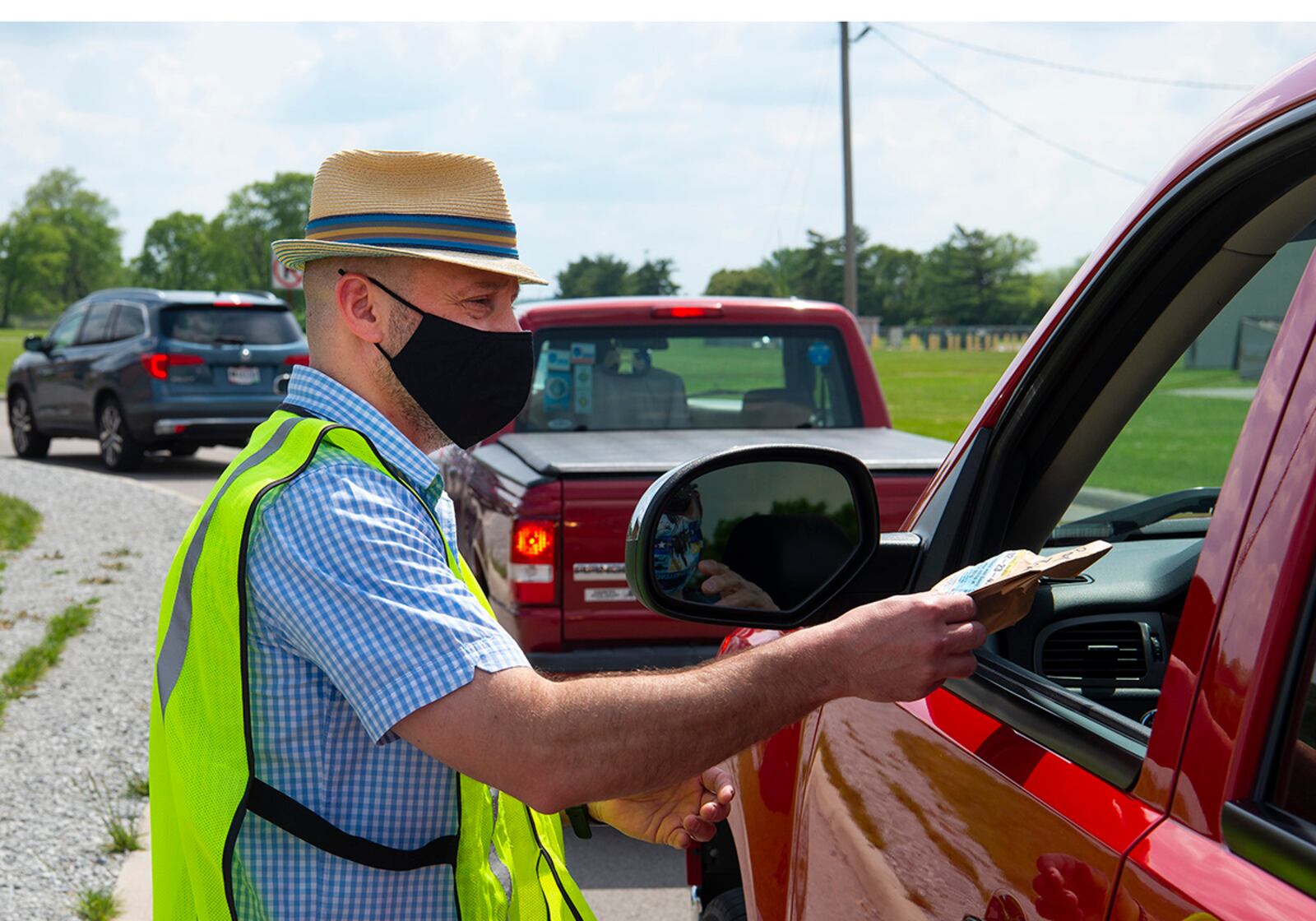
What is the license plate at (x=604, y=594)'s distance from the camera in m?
5.38

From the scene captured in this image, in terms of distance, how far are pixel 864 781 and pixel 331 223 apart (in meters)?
1.04

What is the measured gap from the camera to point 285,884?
172 cm

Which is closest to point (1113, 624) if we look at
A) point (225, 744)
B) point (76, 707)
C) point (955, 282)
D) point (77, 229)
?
point (225, 744)

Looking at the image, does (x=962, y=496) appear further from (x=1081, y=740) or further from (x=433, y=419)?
(x=433, y=419)

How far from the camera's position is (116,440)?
17.0 meters

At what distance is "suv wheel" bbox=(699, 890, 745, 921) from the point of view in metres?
2.85

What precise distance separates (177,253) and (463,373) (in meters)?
160

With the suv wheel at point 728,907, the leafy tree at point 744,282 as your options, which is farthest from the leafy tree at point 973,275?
the suv wheel at point 728,907

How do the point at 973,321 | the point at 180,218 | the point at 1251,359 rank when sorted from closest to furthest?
the point at 1251,359 → the point at 973,321 → the point at 180,218

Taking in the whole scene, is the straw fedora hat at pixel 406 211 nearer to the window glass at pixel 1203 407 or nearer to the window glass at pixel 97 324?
the window glass at pixel 1203 407

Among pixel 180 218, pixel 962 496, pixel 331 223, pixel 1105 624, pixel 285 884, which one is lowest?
pixel 285 884

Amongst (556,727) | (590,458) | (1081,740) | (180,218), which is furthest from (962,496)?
(180,218)

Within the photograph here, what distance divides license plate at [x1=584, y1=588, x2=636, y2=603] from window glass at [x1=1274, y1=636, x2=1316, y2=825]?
4147 millimetres

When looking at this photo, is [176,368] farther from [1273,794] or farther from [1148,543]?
[1273,794]
